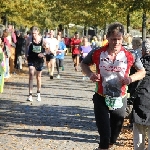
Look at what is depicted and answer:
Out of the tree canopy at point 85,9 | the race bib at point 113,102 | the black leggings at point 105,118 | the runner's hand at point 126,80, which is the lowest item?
the black leggings at point 105,118

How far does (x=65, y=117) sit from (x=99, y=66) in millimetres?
5291

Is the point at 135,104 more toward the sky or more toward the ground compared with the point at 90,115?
more toward the sky

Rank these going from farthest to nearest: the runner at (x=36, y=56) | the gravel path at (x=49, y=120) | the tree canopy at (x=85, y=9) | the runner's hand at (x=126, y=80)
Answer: the tree canopy at (x=85, y=9) → the runner at (x=36, y=56) → the gravel path at (x=49, y=120) → the runner's hand at (x=126, y=80)

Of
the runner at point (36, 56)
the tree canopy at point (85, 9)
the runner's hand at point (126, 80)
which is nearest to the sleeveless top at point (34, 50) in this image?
the runner at point (36, 56)

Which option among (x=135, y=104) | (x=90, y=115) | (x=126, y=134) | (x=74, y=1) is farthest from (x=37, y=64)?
(x=74, y=1)

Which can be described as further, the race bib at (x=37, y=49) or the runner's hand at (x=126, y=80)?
the race bib at (x=37, y=49)

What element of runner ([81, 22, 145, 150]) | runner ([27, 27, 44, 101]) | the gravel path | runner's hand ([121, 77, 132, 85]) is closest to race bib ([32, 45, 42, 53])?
runner ([27, 27, 44, 101])

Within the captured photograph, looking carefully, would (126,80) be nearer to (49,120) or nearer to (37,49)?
(49,120)

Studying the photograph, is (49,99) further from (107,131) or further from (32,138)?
(107,131)

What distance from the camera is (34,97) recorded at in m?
14.6

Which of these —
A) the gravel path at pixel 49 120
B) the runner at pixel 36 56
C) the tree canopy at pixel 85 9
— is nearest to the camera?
the gravel path at pixel 49 120

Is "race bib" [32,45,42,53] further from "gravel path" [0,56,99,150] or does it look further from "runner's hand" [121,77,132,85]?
"runner's hand" [121,77,132,85]

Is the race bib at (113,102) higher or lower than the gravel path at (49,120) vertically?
higher

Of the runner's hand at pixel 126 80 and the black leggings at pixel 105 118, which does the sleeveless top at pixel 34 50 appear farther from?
the runner's hand at pixel 126 80
